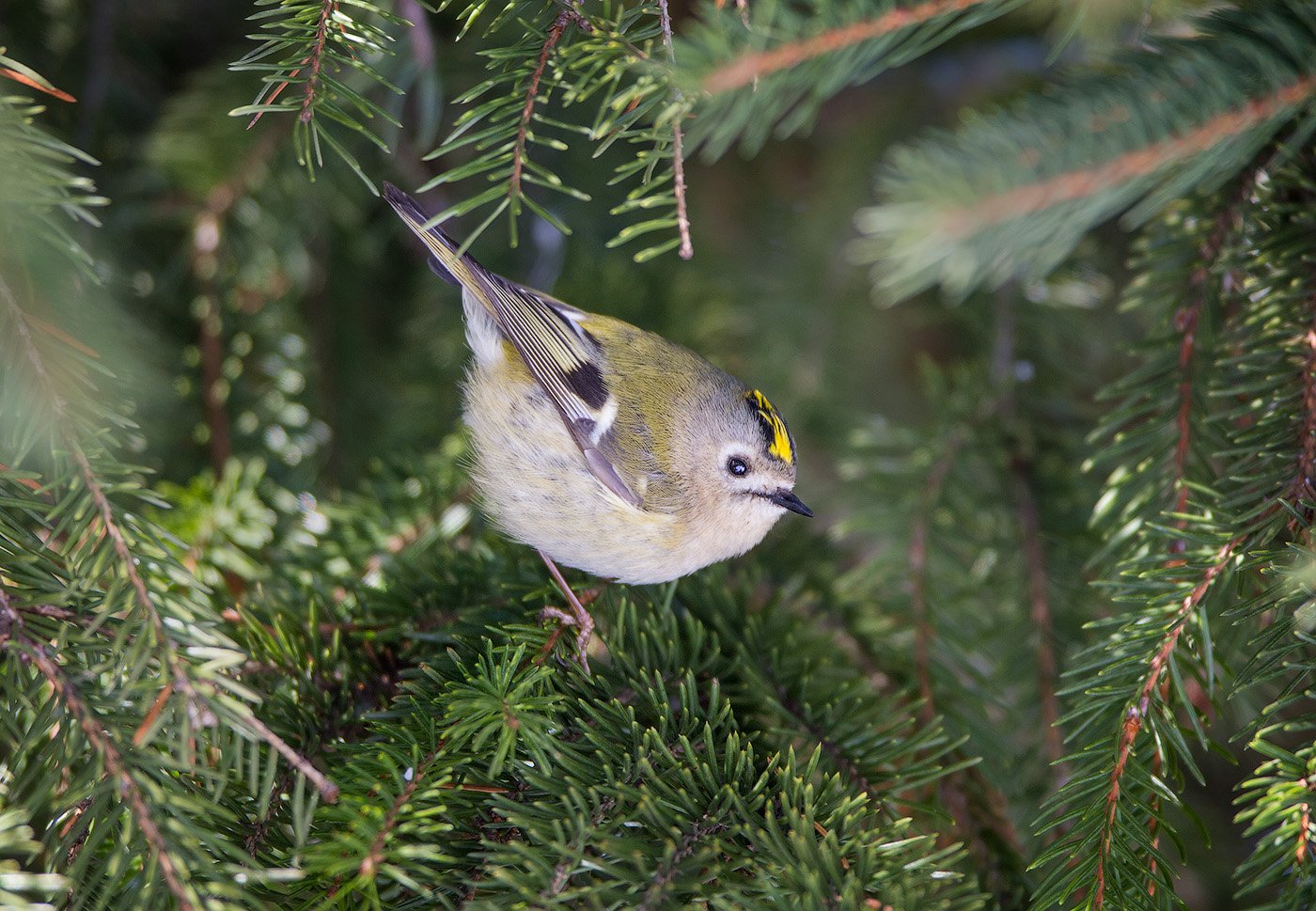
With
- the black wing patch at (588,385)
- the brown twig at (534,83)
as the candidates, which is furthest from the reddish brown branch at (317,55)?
the black wing patch at (588,385)

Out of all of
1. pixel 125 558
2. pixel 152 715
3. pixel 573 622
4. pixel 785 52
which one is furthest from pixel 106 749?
pixel 785 52

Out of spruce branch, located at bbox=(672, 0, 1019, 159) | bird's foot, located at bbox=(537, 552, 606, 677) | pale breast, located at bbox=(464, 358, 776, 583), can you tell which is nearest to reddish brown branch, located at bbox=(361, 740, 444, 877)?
bird's foot, located at bbox=(537, 552, 606, 677)

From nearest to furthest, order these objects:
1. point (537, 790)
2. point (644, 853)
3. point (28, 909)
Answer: point (28, 909) < point (644, 853) < point (537, 790)

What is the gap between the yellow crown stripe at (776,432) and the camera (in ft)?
5.41

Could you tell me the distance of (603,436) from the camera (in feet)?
5.29

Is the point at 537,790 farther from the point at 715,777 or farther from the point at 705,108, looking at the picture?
the point at 705,108

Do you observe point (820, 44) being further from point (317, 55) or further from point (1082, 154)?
point (317, 55)

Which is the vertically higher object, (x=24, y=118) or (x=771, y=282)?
(x=24, y=118)

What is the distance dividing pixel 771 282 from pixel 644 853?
1.66 m

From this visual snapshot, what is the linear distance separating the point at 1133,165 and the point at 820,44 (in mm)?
322

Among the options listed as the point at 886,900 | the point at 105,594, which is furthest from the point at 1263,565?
the point at 105,594

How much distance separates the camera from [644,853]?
80 cm

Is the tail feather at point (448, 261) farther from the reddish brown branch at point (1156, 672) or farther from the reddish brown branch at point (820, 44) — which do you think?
the reddish brown branch at point (1156, 672)

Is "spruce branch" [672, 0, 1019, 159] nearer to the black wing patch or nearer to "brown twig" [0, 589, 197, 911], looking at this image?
"brown twig" [0, 589, 197, 911]
